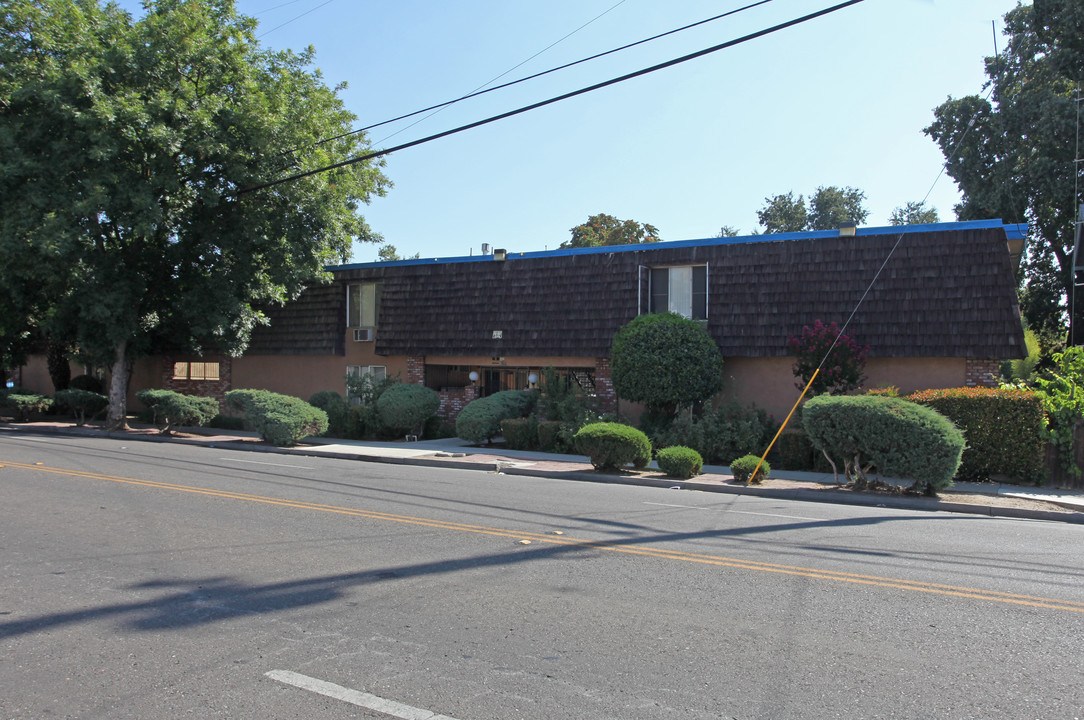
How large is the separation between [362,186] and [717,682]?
987 inches

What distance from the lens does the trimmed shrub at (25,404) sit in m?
26.8

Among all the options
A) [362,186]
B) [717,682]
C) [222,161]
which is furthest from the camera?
[362,186]

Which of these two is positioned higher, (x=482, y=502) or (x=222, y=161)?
(x=222, y=161)

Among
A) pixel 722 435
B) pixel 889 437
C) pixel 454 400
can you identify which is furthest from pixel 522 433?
pixel 889 437

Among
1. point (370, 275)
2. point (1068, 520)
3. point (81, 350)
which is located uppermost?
point (370, 275)

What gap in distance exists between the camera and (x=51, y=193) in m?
20.2

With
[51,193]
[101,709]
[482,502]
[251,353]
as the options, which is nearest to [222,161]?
[51,193]

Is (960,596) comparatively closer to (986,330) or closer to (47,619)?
(47,619)

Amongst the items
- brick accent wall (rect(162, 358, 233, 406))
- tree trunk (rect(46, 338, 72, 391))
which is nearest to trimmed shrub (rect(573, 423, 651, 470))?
brick accent wall (rect(162, 358, 233, 406))

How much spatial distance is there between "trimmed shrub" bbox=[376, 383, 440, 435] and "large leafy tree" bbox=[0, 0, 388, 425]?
5.04 meters

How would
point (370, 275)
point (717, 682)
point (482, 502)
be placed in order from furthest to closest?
point (370, 275)
point (482, 502)
point (717, 682)

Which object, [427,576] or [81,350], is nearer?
[427,576]

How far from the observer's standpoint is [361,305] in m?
25.8

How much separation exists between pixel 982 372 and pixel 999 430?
337cm
